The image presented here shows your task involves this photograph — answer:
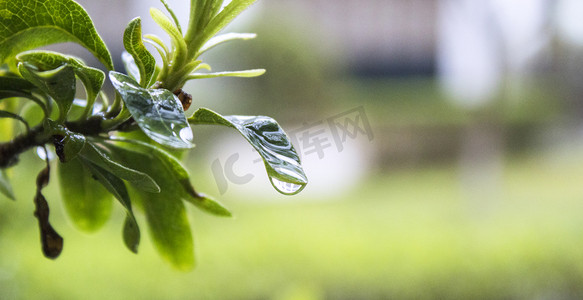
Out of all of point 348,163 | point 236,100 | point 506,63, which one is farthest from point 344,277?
point 348,163

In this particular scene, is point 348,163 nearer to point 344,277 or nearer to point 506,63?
point 506,63

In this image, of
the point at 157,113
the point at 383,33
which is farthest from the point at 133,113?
the point at 383,33

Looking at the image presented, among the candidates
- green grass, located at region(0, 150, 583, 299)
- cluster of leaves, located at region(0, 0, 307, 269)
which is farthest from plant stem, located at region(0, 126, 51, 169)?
green grass, located at region(0, 150, 583, 299)

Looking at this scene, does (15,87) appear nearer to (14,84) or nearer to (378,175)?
(14,84)

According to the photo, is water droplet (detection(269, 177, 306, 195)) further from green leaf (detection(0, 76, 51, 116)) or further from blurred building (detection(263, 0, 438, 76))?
blurred building (detection(263, 0, 438, 76))

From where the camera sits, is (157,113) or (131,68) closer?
(157,113)

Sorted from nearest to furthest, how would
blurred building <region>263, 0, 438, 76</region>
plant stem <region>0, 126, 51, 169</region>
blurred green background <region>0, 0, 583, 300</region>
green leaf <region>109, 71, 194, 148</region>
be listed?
green leaf <region>109, 71, 194, 148</region>, plant stem <region>0, 126, 51, 169</region>, blurred green background <region>0, 0, 583, 300</region>, blurred building <region>263, 0, 438, 76</region>

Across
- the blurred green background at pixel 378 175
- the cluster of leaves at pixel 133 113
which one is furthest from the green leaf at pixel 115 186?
the blurred green background at pixel 378 175
